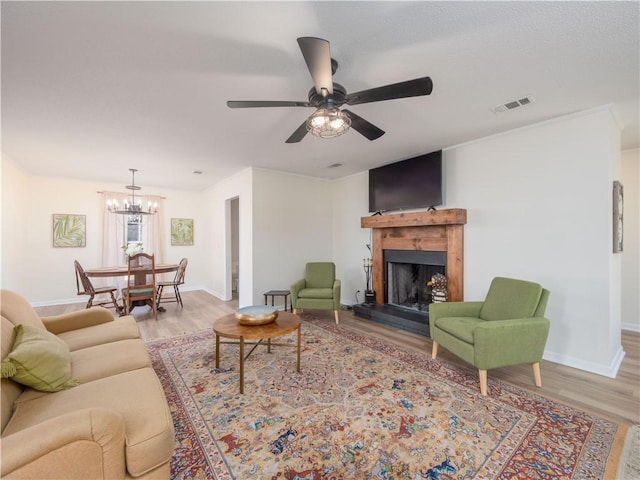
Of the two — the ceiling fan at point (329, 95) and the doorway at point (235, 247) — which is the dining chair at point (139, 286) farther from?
the ceiling fan at point (329, 95)

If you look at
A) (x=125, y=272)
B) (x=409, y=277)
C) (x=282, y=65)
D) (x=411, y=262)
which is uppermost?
(x=282, y=65)

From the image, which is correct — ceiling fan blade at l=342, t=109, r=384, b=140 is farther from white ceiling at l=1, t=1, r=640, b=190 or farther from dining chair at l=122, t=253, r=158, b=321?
dining chair at l=122, t=253, r=158, b=321

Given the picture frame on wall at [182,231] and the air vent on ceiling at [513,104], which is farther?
the picture frame on wall at [182,231]

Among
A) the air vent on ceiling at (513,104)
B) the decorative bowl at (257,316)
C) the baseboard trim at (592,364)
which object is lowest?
the baseboard trim at (592,364)

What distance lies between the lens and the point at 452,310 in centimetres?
286

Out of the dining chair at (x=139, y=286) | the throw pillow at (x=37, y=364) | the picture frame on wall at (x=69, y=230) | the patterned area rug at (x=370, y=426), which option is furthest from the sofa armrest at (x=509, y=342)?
the picture frame on wall at (x=69, y=230)

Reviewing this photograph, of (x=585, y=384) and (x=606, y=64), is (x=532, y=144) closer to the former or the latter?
(x=606, y=64)

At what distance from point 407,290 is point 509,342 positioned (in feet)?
7.61

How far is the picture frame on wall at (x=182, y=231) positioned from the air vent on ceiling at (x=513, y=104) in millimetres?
6332

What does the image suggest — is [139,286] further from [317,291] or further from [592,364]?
[592,364]

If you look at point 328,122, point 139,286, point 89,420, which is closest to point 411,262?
point 328,122

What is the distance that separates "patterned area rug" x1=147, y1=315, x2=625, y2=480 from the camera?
1.51m

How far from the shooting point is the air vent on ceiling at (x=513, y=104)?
7.92ft

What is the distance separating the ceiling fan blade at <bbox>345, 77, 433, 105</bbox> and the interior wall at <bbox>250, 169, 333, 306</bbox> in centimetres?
311
